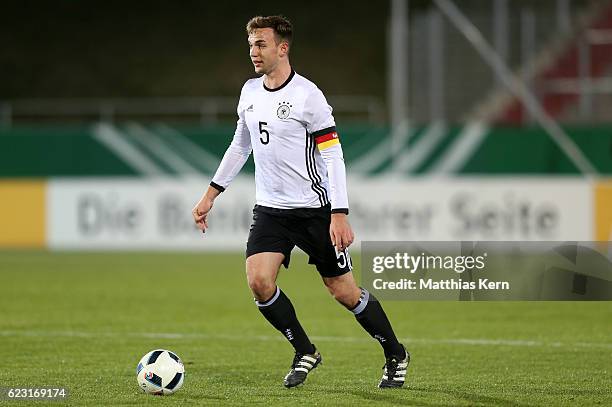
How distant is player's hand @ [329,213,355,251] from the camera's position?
6.99 m

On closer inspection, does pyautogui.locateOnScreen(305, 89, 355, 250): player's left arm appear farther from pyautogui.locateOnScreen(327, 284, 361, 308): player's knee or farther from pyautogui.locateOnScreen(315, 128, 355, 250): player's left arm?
pyautogui.locateOnScreen(327, 284, 361, 308): player's knee

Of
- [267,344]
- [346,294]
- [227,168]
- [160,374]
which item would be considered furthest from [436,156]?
[160,374]

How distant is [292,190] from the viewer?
729 cm

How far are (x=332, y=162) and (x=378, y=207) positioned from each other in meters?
12.1

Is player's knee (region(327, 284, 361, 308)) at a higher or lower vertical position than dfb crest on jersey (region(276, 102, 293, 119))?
lower

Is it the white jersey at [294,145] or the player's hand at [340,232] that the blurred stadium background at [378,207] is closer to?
the player's hand at [340,232]

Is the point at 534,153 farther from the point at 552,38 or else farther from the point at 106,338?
the point at 106,338

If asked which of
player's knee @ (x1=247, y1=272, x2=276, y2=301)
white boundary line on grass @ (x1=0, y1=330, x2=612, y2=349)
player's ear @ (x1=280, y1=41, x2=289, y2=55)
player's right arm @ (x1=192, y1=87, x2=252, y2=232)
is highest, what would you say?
player's ear @ (x1=280, y1=41, x2=289, y2=55)

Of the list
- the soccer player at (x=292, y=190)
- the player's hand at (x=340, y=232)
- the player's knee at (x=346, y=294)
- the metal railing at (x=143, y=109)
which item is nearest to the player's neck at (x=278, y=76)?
the soccer player at (x=292, y=190)

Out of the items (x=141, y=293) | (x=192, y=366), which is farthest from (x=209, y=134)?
(x=192, y=366)

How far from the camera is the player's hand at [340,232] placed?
22.9 ft

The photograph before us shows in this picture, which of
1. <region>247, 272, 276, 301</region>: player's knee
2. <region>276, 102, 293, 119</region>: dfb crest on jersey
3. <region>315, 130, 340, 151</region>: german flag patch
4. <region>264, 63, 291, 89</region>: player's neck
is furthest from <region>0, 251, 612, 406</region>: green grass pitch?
<region>264, 63, 291, 89</region>: player's neck

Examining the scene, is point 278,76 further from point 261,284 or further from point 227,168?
point 261,284

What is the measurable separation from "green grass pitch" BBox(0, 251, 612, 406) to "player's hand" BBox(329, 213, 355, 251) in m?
0.87
